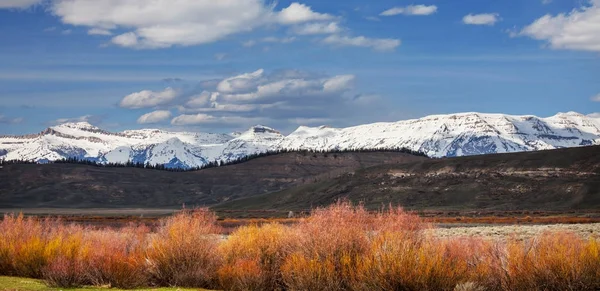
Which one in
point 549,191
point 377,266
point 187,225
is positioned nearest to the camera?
point 377,266

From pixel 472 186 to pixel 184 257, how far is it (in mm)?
126108

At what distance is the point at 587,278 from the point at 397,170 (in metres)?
149

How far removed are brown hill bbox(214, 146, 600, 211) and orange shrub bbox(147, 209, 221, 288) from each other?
3936 inches

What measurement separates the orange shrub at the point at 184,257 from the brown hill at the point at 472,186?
328 ft

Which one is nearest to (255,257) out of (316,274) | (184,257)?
(184,257)

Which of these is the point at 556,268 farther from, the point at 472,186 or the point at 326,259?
the point at 472,186

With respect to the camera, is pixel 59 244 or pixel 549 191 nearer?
pixel 59 244

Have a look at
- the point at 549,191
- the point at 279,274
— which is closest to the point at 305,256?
the point at 279,274

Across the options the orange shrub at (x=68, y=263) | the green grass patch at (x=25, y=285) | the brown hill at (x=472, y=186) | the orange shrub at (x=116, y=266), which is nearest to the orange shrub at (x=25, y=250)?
the orange shrub at (x=68, y=263)

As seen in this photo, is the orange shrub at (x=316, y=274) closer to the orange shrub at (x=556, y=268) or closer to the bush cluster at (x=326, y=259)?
the bush cluster at (x=326, y=259)

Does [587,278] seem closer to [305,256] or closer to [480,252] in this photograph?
[480,252]

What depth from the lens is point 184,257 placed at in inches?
1483

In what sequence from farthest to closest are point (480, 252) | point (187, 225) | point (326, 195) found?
1. point (326, 195)
2. point (187, 225)
3. point (480, 252)

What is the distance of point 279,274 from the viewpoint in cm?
3678
